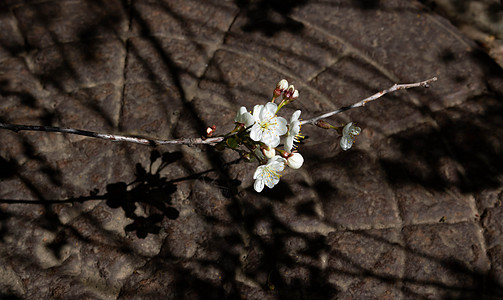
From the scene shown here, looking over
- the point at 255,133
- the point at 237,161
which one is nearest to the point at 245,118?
the point at 255,133

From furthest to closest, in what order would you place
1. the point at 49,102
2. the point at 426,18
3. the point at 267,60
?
the point at 426,18 → the point at 267,60 → the point at 49,102

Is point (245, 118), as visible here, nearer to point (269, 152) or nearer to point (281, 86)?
point (269, 152)

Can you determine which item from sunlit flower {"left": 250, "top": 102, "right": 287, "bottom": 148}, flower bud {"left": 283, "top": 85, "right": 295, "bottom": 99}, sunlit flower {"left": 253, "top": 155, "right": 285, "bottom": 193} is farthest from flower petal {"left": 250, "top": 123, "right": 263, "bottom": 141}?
flower bud {"left": 283, "top": 85, "right": 295, "bottom": 99}

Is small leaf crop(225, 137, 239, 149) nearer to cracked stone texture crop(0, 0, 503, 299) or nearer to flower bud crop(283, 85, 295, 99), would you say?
flower bud crop(283, 85, 295, 99)

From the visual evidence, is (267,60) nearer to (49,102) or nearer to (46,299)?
(49,102)

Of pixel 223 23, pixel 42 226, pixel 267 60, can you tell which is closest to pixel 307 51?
pixel 267 60

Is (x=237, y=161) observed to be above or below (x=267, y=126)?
below

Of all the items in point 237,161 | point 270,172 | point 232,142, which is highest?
point 232,142
